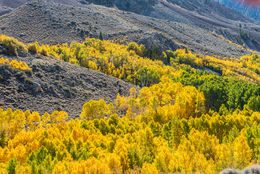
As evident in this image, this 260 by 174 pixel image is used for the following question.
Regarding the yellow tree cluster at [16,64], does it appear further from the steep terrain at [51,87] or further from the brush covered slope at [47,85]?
the steep terrain at [51,87]

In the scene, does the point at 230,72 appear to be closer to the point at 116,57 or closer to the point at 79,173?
the point at 116,57

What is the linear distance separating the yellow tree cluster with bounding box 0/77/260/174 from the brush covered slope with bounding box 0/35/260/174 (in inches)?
4.5

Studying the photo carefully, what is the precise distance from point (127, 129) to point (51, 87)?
29.7 meters

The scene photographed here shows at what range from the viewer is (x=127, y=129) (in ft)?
153

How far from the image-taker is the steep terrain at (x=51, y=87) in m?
54.4

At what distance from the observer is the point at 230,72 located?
152875 mm

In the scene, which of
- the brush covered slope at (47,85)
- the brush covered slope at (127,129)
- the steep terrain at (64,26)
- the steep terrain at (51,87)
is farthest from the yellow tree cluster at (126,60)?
the steep terrain at (64,26)

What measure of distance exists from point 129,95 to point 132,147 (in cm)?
5029

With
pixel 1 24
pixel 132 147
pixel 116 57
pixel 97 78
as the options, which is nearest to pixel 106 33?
pixel 116 57

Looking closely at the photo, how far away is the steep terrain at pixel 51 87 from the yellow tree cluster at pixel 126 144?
7.46 metres

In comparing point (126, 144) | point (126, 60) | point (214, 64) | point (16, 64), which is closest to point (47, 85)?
point (16, 64)

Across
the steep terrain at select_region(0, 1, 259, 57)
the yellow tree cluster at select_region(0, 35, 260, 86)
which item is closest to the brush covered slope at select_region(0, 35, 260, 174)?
the yellow tree cluster at select_region(0, 35, 260, 86)

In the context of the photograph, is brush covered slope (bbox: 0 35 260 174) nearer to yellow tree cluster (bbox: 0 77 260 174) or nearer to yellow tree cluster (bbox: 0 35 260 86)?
yellow tree cluster (bbox: 0 77 260 174)

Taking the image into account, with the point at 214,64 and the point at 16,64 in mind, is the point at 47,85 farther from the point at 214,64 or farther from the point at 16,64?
the point at 214,64
